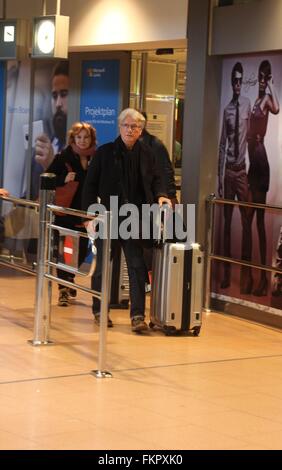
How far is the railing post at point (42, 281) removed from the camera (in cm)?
758

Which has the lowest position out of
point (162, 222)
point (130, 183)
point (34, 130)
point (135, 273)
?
point (135, 273)

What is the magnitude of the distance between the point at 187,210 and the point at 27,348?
2679mm

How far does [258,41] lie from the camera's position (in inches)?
356

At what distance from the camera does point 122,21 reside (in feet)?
35.4

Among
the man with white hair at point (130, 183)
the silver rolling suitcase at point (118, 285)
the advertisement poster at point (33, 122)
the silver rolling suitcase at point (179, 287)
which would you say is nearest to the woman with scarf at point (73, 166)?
the silver rolling suitcase at point (118, 285)

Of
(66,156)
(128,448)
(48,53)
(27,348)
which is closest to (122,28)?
(48,53)

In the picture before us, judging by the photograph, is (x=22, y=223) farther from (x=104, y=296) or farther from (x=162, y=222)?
(x=104, y=296)

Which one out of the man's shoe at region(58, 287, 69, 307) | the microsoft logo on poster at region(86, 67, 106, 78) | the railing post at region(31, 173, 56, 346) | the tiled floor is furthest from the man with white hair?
the microsoft logo on poster at region(86, 67, 106, 78)

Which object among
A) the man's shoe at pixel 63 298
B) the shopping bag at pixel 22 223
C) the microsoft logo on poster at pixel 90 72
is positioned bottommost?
the man's shoe at pixel 63 298

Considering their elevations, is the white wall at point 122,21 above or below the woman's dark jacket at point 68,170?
above

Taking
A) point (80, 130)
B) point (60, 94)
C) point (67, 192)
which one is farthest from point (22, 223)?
point (60, 94)

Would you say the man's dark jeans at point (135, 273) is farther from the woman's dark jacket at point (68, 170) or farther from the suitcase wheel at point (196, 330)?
the woman's dark jacket at point (68, 170)

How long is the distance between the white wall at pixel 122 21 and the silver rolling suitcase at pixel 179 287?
→ 8.60ft

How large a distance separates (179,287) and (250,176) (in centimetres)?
158
